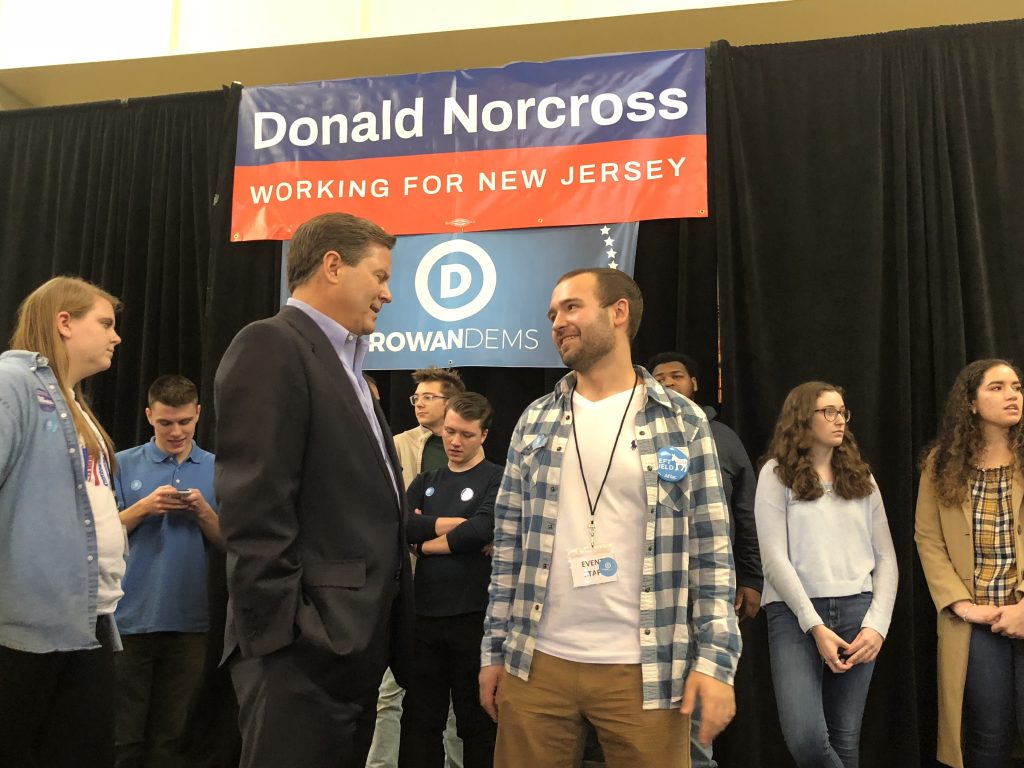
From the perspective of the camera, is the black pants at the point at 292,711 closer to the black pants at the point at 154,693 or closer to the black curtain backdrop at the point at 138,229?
the black pants at the point at 154,693

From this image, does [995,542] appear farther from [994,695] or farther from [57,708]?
[57,708]

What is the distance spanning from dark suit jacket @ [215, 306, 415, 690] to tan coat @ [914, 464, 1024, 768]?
2.13 meters

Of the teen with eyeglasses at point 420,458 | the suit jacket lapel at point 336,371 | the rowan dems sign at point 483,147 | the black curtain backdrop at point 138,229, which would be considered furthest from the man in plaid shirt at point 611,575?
the black curtain backdrop at point 138,229

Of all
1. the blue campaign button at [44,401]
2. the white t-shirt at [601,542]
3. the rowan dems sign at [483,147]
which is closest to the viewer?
the white t-shirt at [601,542]

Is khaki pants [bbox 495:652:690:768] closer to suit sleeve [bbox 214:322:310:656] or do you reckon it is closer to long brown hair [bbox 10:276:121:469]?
suit sleeve [bbox 214:322:310:656]

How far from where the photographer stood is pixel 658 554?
186 centimetres

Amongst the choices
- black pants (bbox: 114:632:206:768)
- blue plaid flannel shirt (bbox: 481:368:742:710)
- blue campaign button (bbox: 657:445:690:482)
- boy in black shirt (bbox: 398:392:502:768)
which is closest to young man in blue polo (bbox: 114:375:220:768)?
black pants (bbox: 114:632:206:768)

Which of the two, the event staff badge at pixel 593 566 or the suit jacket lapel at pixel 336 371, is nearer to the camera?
the suit jacket lapel at pixel 336 371

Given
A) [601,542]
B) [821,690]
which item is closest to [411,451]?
[821,690]

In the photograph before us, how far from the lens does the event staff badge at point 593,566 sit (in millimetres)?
1878

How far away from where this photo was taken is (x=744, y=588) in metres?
3.13

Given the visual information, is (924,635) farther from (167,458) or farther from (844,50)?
(167,458)

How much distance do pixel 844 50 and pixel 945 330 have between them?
1.36 metres

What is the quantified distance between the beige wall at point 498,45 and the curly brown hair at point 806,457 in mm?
2047
